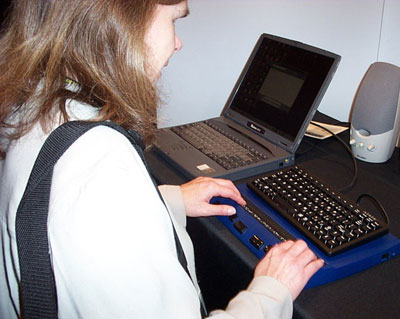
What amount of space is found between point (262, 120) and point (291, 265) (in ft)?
1.69

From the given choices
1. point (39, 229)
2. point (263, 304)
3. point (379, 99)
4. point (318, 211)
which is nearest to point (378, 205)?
point (318, 211)

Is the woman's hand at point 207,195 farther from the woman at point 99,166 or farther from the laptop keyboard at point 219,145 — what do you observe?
the woman at point 99,166

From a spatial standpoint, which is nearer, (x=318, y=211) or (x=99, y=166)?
(x=99, y=166)

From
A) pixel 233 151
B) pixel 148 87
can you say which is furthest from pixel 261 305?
pixel 233 151

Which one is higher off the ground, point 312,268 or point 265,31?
point 265,31

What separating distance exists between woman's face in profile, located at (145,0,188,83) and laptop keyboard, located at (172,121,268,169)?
1.30 feet

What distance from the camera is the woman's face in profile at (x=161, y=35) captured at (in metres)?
0.61

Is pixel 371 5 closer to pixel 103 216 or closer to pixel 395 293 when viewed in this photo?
pixel 395 293

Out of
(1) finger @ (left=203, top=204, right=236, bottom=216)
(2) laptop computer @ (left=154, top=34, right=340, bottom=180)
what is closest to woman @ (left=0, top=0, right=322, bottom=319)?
(1) finger @ (left=203, top=204, right=236, bottom=216)

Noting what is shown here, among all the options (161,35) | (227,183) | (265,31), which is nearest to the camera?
(161,35)

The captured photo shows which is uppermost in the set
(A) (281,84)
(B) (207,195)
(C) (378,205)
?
(A) (281,84)

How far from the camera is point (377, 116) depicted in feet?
3.37

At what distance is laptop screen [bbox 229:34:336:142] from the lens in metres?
1.02

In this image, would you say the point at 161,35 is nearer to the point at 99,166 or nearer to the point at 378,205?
the point at 99,166
